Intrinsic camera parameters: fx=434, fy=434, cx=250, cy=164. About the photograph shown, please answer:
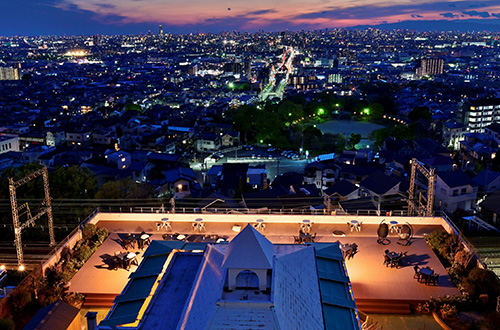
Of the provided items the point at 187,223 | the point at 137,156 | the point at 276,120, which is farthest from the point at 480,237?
the point at 276,120

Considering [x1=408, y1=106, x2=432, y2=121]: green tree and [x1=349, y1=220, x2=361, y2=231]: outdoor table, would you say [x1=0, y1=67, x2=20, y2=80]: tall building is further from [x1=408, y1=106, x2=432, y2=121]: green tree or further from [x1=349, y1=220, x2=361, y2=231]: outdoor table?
[x1=349, y1=220, x2=361, y2=231]: outdoor table

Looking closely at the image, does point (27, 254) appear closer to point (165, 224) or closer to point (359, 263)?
point (165, 224)

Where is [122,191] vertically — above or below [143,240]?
below

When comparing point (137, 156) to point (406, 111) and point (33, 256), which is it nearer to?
point (33, 256)

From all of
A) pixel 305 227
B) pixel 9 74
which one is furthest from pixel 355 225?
pixel 9 74

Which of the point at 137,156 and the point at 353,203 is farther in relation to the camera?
the point at 137,156

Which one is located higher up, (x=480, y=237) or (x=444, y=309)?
(x=444, y=309)

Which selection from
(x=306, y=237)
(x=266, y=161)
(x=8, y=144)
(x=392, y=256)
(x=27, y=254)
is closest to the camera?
(x=392, y=256)
